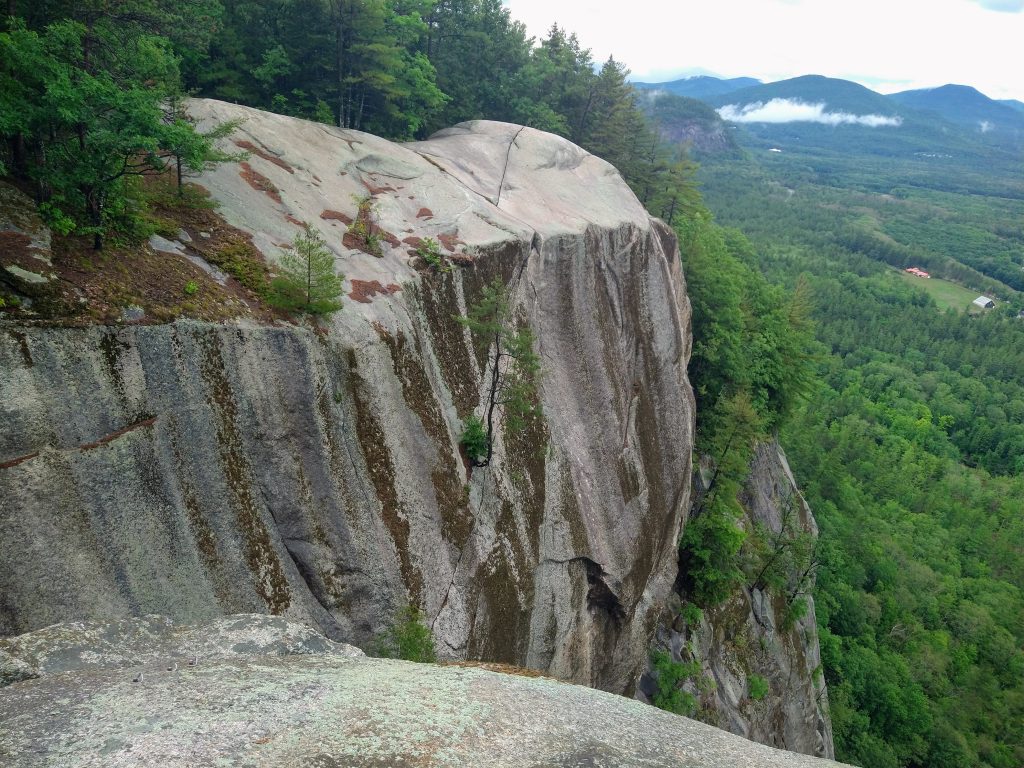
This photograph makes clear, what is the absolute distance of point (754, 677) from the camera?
90.4ft

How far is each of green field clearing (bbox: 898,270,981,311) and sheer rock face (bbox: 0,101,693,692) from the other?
569ft

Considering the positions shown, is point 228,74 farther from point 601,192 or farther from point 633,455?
point 633,455

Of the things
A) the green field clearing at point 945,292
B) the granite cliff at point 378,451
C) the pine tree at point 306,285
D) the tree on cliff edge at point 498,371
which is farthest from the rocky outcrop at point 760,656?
the green field clearing at point 945,292

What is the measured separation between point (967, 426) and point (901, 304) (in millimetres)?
54006

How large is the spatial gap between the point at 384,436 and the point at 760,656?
24074mm

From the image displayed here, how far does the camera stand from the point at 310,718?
26.4ft

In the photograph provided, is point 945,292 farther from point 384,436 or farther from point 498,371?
point 384,436

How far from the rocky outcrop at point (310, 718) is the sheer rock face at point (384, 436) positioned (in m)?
2.38

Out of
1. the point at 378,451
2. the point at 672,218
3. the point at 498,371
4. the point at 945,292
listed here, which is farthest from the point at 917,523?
the point at 945,292

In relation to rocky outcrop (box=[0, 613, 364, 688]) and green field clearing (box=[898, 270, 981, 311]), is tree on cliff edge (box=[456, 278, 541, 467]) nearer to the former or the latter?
rocky outcrop (box=[0, 613, 364, 688])

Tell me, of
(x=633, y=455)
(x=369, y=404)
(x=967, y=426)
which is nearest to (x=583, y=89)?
(x=633, y=455)

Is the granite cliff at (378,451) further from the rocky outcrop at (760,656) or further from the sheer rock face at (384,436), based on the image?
the rocky outcrop at (760,656)

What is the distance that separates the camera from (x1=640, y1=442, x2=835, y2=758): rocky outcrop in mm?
26406

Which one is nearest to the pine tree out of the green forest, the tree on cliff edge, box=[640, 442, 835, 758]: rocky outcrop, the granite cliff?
the granite cliff
